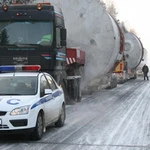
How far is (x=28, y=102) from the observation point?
8.42 meters

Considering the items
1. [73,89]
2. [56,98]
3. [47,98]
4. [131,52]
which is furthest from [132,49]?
[47,98]

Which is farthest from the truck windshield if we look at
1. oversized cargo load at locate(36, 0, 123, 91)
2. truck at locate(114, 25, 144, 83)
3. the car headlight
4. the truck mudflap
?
truck at locate(114, 25, 144, 83)

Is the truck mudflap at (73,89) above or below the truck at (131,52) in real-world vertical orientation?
below

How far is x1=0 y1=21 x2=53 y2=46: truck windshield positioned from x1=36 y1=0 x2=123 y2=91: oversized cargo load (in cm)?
520

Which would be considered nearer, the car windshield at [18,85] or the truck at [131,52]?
the car windshield at [18,85]

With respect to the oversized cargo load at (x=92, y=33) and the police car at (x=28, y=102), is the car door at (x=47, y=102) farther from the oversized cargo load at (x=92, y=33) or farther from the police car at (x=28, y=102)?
the oversized cargo load at (x=92, y=33)

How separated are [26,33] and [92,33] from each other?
6497 millimetres

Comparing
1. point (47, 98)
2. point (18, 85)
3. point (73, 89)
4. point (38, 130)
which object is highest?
point (18, 85)

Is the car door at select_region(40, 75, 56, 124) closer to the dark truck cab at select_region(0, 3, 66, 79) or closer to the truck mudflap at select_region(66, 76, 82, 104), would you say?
the dark truck cab at select_region(0, 3, 66, 79)

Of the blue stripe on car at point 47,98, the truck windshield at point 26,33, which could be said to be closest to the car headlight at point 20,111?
the blue stripe on car at point 47,98

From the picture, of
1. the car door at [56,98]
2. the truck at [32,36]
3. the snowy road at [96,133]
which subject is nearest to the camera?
the snowy road at [96,133]

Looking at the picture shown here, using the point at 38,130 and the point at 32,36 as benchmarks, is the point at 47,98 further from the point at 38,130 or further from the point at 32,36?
the point at 32,36

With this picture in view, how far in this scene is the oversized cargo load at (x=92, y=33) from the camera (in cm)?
1895

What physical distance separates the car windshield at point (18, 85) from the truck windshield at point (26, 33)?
3912 mm
